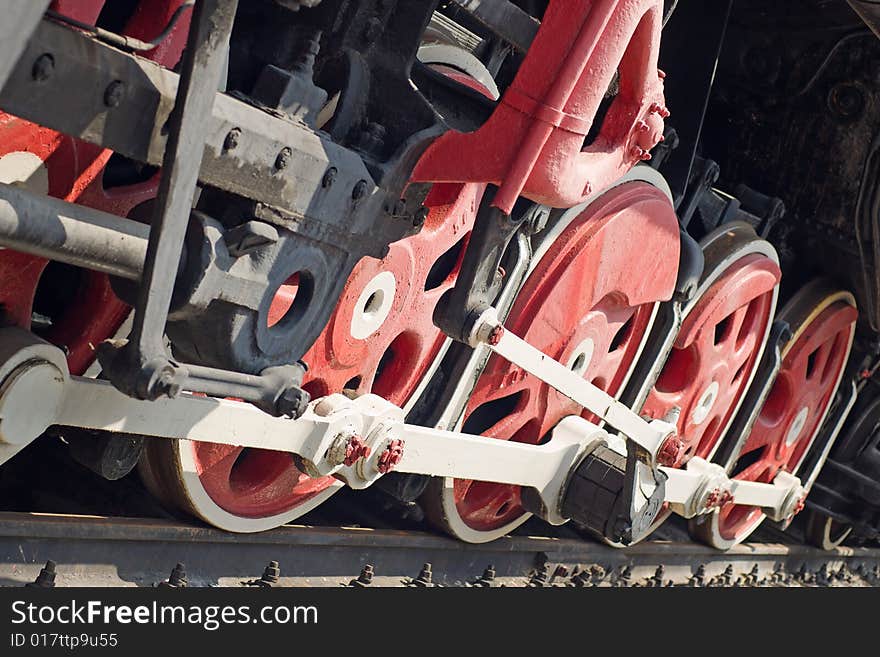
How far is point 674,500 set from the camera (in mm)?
3393

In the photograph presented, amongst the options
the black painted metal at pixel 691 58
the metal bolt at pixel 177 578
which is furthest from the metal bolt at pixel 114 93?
the black painted metal at pixel 691 58

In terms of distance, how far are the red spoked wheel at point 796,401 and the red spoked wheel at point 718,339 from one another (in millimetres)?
191

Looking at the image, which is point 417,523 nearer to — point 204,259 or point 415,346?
point 415,346

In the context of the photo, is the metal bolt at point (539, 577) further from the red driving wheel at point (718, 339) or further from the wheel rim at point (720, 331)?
the red driving wheel at point (718, 339)

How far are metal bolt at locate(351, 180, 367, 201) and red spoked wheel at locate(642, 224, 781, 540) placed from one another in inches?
64.2

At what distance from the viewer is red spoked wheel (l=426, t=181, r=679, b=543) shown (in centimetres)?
279

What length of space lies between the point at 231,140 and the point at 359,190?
11.0 inches

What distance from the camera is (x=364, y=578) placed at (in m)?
2.72

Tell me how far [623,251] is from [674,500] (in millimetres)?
836

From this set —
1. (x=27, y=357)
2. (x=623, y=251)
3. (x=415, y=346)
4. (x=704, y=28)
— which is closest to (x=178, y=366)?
(x=27, y=357)

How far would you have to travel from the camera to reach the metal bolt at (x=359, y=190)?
1817 millimetres

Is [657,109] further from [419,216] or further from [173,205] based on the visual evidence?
[173,205]

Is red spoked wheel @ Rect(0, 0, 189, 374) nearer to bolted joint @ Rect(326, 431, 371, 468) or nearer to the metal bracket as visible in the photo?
the metal bracket

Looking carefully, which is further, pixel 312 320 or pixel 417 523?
pixel 417 523
